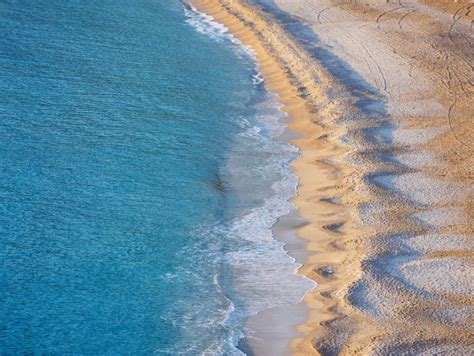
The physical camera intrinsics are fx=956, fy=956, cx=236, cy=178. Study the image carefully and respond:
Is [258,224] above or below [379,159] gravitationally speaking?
below

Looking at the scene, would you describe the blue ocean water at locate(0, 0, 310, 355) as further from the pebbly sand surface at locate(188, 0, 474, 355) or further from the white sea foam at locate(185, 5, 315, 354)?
the pebbly sand surface at locate(188, 0, 474, 355)

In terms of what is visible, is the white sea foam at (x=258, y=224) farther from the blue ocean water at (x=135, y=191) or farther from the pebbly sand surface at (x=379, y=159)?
the pebbly sand surface at (x=379, y=159)

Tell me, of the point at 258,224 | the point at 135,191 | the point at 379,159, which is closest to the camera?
the point at 258,224

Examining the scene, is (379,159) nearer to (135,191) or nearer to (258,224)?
(258,224)

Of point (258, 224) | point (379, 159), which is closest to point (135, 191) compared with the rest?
point (258, 224)

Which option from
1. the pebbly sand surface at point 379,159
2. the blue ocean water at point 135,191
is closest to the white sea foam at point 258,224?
the blue ocean water at point 135,191

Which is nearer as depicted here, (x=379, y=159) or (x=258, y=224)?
(x=258, y=224)

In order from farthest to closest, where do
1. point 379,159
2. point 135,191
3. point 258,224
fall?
point 379,159 < point 135,191 < point 258,224
